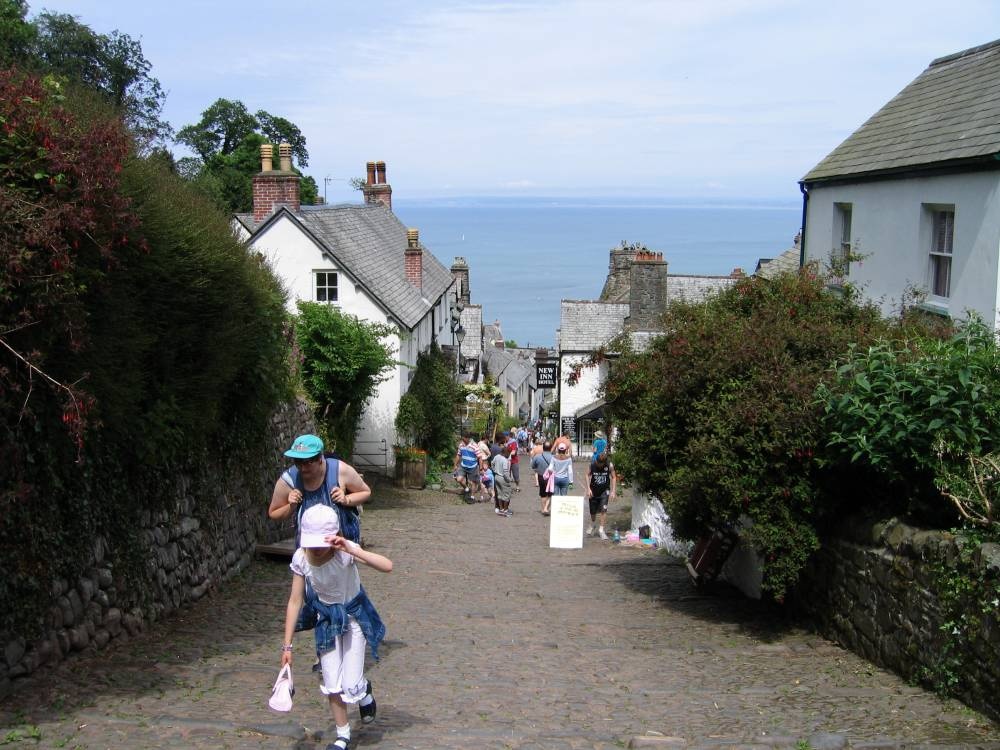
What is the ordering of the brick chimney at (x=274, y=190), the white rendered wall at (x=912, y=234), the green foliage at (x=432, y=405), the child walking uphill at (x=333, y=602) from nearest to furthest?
the child walking uphill at (x=333, y=602), the white rendered wall at (x=912, y=234), the brick chimney at (x=274, y=190), the green foliage at (x=432, y=405)

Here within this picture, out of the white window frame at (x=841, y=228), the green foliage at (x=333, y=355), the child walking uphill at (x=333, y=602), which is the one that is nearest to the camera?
the child walking uphill at (x=333, y=602)

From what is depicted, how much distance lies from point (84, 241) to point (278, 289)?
678 centimetres

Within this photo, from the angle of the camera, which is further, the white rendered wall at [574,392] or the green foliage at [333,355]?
the white rendered wall at [574,392]

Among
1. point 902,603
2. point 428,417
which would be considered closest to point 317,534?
point 902,603

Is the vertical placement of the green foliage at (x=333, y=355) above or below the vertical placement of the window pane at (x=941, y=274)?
below

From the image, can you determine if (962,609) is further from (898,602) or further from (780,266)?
(780,266)

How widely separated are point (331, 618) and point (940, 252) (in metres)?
12.0

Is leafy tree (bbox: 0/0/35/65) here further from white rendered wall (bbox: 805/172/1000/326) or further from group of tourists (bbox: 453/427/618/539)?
white rendered wall (bbox: 805/172/1000/326)

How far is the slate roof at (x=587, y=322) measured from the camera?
1751 inches

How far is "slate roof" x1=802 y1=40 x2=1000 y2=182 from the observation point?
46.0 feet

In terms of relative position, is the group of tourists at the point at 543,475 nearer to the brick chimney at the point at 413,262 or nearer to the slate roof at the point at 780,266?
the slate roof at the point at 780,266

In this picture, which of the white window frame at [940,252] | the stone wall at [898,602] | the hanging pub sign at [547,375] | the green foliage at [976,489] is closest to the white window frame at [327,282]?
the white window frame at [940,252]

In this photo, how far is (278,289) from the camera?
43.7 feet

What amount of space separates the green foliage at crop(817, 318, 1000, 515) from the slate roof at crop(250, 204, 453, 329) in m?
21.1
